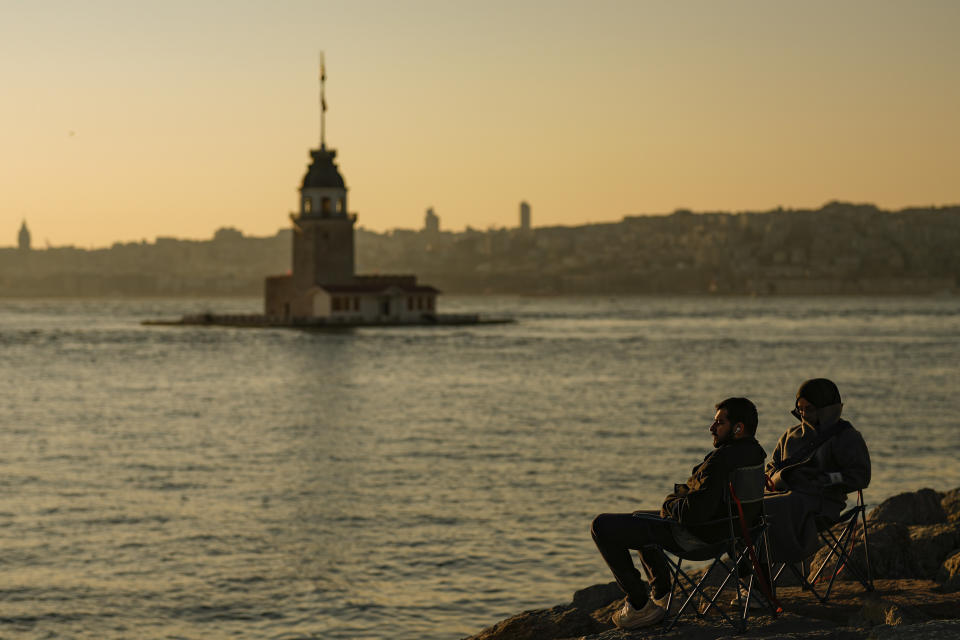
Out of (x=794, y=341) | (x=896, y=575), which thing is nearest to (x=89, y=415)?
(x=896, y=575)

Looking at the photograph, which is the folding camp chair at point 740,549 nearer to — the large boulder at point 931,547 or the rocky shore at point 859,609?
the rocky shore at point 859,609

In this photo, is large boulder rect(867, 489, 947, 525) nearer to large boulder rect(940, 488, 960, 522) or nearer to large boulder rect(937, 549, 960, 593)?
large boulder rect(940, 488, 960, 522)

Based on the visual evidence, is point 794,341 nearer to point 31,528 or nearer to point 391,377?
point 391,377

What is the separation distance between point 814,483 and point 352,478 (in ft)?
52.3

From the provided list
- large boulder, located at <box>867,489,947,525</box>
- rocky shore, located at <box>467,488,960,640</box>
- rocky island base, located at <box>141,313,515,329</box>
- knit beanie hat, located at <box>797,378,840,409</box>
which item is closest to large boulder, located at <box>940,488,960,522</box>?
large boulder, located at <box>867,489,947,525</box>

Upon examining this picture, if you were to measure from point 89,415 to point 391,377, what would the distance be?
59.1ft

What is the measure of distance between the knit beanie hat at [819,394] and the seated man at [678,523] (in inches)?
19.4

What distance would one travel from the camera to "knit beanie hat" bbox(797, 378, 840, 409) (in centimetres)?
702

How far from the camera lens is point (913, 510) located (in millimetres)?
11164

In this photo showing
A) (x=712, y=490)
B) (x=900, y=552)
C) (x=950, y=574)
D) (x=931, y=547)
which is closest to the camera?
(x=712, y=490)

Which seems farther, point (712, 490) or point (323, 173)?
point (323, 173)

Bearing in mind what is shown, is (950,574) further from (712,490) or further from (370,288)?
(370,288)

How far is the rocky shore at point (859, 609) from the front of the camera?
658cm

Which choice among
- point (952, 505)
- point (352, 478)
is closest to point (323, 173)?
point (352, 478)
